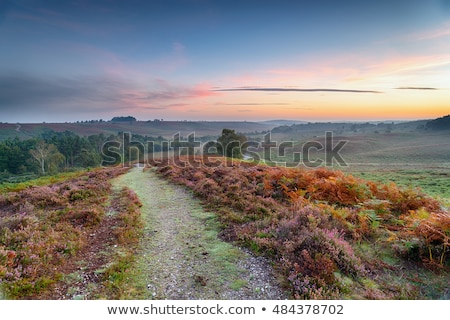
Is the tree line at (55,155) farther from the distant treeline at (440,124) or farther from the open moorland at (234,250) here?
the distant treeline at (440,124)

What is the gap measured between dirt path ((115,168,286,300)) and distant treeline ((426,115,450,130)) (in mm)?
167951

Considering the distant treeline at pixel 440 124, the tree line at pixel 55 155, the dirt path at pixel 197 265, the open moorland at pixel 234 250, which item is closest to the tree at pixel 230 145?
the tree line at pixel 55 155

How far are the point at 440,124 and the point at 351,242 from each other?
570ft

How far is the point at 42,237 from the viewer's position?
671cm

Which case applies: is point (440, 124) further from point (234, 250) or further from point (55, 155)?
point (55, 155)

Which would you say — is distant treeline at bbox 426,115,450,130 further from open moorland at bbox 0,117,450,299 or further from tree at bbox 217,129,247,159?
open moorland at bbox 0,117,450,299

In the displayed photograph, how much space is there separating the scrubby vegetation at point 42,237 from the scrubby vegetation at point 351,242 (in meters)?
4.45

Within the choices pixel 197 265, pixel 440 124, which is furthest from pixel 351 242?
pixel 440 124

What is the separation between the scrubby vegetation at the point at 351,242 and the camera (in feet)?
15.8

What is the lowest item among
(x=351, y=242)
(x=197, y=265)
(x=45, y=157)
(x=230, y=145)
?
(x=45, y=157)

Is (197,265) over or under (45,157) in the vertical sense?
over
